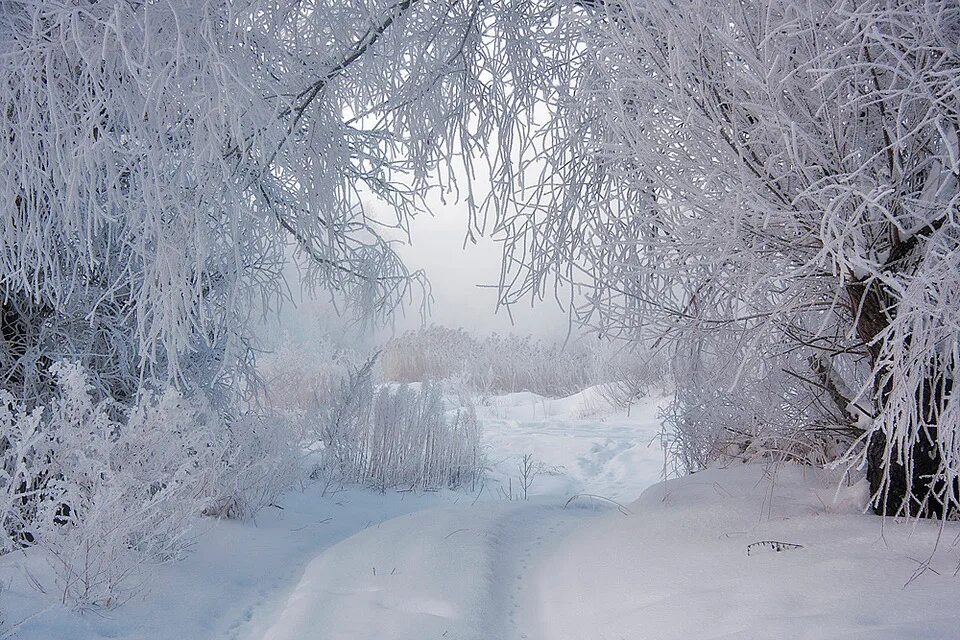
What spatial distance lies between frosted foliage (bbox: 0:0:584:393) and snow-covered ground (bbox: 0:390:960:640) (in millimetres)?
931

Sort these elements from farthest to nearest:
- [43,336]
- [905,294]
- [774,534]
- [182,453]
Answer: [43,336], [182,453], [774,534], [905,294]

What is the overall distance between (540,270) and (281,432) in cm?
260

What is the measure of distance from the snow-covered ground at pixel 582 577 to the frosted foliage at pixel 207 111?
0.93m

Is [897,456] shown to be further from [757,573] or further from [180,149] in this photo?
[180,149]

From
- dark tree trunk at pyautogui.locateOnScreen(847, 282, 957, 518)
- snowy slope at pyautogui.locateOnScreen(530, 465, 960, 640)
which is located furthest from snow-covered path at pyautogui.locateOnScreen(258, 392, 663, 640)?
dark tree trunk at pyautogui.locateOnScreen(847, 282, 957, 518)

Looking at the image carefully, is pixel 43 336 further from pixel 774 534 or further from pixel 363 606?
pixel 774 534

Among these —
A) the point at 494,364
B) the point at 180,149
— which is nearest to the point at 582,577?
the point at 180,149

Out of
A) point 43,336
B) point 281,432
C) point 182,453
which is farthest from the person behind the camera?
point 281,432

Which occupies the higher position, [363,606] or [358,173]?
[358,173]

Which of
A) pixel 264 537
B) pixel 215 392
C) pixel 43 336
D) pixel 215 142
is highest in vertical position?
pixel 215 142

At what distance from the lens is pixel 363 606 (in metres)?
2.58

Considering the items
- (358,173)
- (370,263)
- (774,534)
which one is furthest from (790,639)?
(358,173)

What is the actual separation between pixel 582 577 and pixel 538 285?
1127 millimetres

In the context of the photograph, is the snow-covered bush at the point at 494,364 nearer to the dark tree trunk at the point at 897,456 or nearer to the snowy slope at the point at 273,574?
the snowy slope at the point at 273,574
